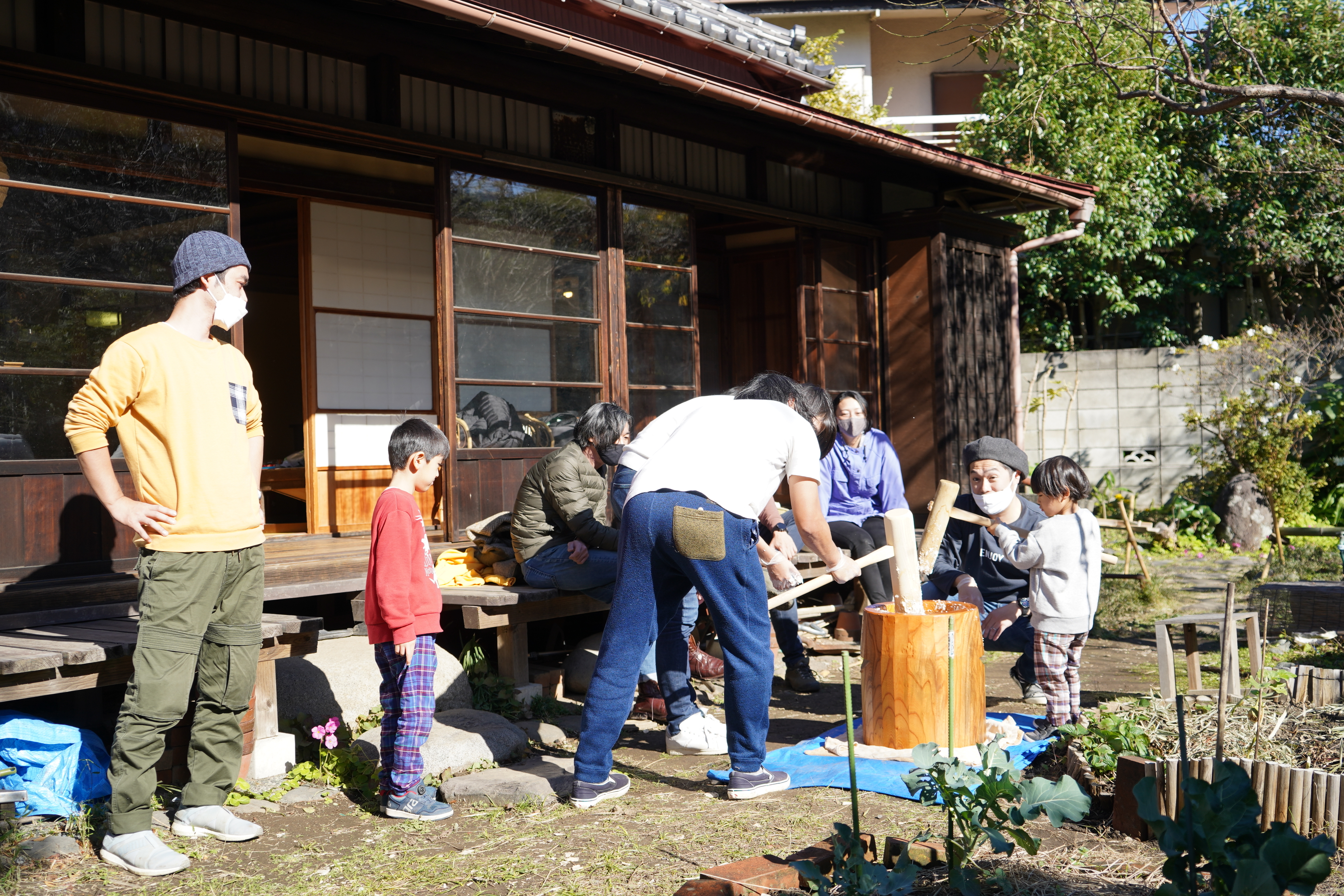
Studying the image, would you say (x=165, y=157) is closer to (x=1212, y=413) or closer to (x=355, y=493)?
(x=355, y=493)

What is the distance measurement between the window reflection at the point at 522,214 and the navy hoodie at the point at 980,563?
3.04 m

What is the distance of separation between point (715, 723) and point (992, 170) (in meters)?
5.53

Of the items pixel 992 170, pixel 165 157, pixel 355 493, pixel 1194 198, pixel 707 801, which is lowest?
pixel 707 801

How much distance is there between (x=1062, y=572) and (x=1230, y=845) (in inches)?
93.6

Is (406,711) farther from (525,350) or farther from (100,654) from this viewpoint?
(525,350)

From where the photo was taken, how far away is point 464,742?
14.6ft

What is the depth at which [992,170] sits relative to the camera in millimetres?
8422

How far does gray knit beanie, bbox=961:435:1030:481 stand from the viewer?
5.12 metres

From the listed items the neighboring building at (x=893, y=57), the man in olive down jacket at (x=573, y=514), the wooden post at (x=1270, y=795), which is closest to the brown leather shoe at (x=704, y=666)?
the man in olive down jacket at (x=573, y=514)

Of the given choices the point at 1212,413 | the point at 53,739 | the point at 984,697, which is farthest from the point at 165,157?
the point at 1212,413

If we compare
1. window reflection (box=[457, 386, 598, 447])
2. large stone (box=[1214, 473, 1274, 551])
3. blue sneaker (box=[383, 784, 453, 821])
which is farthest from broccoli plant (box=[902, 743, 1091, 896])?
large stone (box=[1214, 473, 1274, 551])

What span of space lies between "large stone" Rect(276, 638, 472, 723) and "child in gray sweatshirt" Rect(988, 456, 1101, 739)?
103 inches

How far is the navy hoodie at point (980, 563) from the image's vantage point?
5.44 meters

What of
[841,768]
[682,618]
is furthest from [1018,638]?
[682,618]
